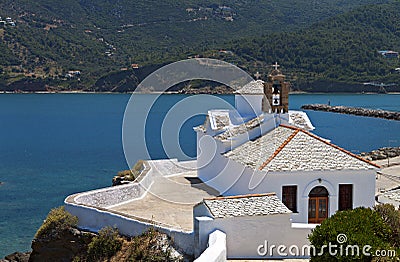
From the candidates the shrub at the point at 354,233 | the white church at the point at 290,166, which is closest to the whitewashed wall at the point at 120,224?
the white church at the point at 290,166

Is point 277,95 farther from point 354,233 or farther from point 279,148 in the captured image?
point 354,233

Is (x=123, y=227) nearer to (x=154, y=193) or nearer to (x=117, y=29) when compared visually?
(x=154, y=193)

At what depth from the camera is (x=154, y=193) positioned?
67.5ft

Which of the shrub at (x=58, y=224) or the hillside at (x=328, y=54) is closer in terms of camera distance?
the shrub at (x=58, y=224)

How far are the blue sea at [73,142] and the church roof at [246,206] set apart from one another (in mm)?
13980

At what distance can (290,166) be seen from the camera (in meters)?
16.5

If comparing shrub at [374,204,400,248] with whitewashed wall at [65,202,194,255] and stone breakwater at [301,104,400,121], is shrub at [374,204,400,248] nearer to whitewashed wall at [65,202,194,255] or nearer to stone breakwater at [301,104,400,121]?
whitewashed wall at [65,202,194,255]

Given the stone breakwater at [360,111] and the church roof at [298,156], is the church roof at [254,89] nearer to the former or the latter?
the church roof at [298,156]

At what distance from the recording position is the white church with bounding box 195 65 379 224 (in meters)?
16.5

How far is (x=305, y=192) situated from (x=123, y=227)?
511 cm

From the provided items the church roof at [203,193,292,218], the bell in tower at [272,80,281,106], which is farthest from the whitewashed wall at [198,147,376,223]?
the bell in tower at [272,80,281,106]

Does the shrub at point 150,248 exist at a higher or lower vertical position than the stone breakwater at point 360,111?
higher

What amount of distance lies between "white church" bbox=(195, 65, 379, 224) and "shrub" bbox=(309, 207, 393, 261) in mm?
4622

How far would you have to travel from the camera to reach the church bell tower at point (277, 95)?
19844 mm
